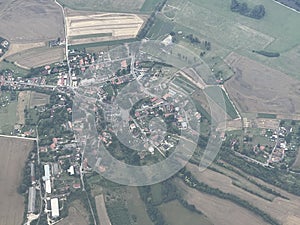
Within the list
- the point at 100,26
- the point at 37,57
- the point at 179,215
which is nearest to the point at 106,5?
the point at 100,26

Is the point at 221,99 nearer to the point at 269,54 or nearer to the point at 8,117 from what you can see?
the point at 269,54

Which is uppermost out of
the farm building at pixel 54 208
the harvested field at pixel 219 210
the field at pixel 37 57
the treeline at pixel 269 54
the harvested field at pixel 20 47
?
the harvested field at pixel 20 47

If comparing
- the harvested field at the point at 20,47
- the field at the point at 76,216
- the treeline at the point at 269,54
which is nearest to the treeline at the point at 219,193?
the field at the point at 76,216

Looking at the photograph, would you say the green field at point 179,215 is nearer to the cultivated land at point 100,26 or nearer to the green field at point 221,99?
the green field at point 221,99

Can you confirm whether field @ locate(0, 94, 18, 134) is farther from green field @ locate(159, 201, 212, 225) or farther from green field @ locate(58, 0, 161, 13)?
green field @ locate(58, 0, 161, 13)

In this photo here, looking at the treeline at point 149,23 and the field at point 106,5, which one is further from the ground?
the field at point 106,5

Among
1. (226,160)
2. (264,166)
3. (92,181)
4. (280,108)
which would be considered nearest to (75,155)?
(92,181)

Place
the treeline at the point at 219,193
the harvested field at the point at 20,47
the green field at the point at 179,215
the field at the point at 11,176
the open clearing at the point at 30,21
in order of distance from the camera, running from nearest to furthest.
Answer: the green field at the point at 179,215 → the treeline at the point at 219,193 → the field at the point at 11,176 → the harvested field at the point at 20,47 → the open clearing at the point at 30,21
